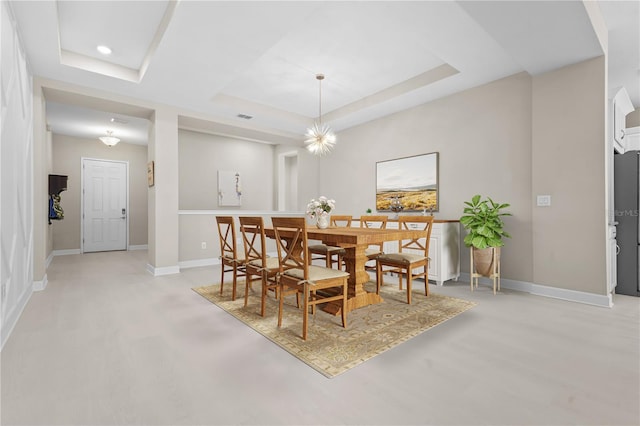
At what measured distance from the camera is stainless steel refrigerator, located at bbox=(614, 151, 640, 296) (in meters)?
3.59

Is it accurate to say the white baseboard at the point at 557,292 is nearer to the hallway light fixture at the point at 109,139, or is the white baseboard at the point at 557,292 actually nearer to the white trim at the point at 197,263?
the white trim at the point at 197,263

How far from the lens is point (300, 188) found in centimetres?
722

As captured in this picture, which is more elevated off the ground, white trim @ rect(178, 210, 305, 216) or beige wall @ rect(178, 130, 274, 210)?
beige wall @ rect(178, 130, 274, 210)

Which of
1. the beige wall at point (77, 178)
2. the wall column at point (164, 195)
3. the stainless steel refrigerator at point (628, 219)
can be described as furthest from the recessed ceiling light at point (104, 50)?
the stainless steel refrigerator at point (628, 219)

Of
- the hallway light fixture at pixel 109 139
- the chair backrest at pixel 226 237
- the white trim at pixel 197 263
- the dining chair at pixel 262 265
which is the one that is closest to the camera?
the dining chair at pixel 262 265


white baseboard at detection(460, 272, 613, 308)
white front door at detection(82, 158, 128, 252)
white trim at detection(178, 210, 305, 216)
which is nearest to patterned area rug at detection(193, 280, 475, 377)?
white baseboard at detection(460, 272, 613, 308)

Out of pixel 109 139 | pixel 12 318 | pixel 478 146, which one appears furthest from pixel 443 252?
pixel 109 139

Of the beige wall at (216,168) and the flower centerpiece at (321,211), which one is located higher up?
the beige wall at (216,168)

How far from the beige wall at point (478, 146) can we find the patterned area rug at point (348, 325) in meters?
1.32

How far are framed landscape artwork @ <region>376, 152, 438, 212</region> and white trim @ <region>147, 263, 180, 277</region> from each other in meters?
3.58

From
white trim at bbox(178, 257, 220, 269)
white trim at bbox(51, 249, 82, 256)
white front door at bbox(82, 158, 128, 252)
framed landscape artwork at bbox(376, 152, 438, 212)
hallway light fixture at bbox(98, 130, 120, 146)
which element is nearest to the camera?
framed landscape artwork at bbox(376, 152, 438, 212)

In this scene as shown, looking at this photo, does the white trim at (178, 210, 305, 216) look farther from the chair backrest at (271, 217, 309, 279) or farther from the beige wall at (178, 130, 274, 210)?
the chair backrest at (271, 217, 309, 279)

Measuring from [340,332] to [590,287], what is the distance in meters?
2.84

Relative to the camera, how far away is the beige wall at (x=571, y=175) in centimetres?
317
